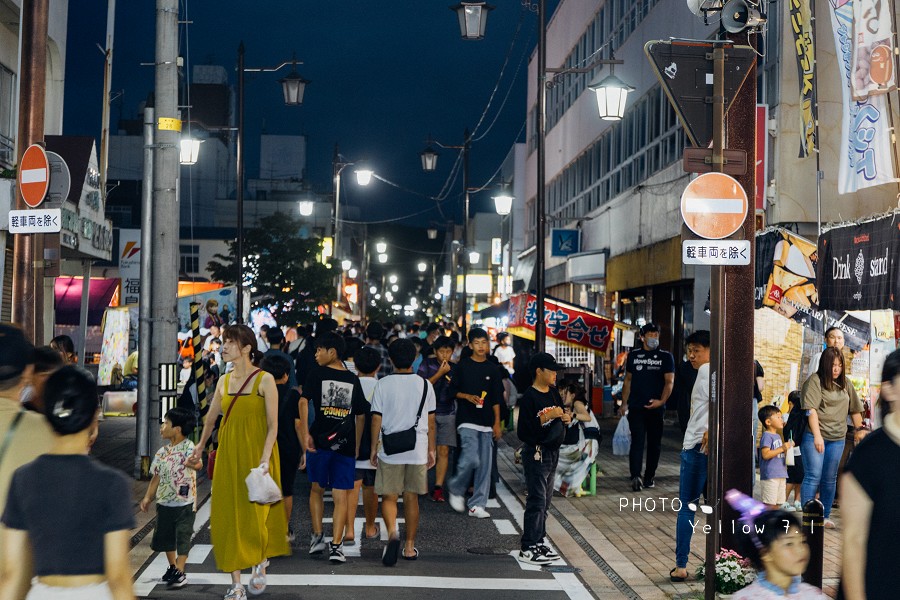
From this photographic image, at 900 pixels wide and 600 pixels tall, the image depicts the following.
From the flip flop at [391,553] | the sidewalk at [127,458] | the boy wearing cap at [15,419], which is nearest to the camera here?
the boy wearing cap at [15,419]

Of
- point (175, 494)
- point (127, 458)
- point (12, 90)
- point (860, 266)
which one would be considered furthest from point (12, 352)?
point (12, 90)

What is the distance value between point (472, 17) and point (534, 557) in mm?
12904

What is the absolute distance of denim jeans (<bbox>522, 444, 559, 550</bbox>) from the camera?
31.2 feet

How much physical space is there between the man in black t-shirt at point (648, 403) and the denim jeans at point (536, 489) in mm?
4502

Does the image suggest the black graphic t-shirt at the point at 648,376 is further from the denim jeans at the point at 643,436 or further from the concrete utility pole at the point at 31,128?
the concrete utility pole at the point at 31,128

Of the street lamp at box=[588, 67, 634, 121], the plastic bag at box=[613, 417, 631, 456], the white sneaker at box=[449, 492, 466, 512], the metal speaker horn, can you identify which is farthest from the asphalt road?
the street lamp at box=[588, 67, 634, 121]

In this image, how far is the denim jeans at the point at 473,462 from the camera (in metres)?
11.7

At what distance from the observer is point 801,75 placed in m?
13.9

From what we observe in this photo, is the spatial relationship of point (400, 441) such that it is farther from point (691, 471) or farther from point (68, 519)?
point (68, 519)

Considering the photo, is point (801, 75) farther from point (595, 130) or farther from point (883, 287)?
point (595, 130)

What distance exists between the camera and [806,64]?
44.9 ft

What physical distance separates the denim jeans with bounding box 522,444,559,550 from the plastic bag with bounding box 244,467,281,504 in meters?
2.52

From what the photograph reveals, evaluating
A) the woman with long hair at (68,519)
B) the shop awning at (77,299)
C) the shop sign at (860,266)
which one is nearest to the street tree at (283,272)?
the shop awning at (77,299)

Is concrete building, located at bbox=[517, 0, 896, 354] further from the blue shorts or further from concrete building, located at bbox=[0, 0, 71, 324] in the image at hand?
concrete building, located at bbox=[0, 0, 71, 324]
